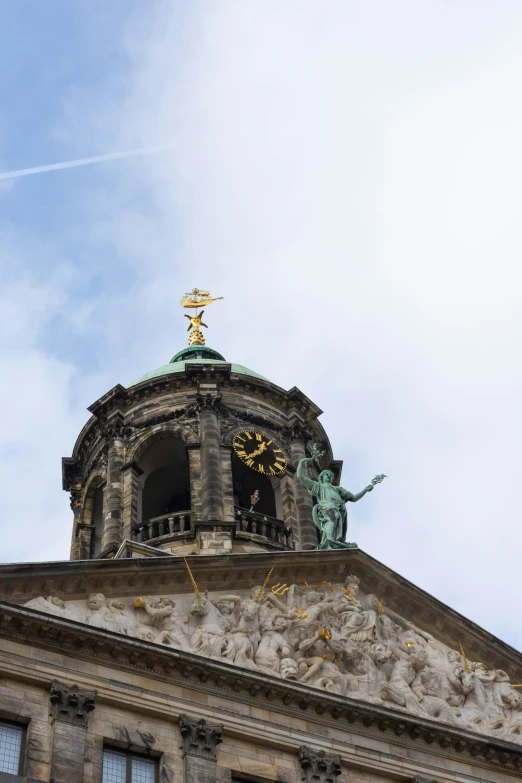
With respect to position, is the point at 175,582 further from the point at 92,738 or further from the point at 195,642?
the point at 92,738

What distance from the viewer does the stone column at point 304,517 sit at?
3178 centimetres

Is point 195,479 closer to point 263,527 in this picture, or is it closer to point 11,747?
point 263,527

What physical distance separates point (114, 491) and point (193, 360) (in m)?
5.23


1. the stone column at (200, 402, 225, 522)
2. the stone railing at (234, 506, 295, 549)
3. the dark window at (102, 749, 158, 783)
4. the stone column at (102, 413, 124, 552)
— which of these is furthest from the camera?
the stone column at (102, 413, 124, 552)

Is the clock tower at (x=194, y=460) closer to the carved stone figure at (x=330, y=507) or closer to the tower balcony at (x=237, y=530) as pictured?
the tower balcony at (x=237, y=530)

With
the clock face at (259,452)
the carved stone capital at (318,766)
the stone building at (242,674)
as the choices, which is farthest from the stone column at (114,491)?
the carved stone capital at (318,766)

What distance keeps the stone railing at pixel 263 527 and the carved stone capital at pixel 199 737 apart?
9862 millimetres

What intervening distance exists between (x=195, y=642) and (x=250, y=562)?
2105mm

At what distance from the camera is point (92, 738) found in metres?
20.7

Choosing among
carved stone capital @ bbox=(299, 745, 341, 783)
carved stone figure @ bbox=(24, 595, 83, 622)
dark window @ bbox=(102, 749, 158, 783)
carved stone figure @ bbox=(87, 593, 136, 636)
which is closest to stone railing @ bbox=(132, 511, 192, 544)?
carved stone figure @ bbox=(87, 593, 136, 636)

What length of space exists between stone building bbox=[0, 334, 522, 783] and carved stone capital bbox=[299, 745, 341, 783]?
3 cm

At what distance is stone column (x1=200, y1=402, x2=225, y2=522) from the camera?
31219 mm

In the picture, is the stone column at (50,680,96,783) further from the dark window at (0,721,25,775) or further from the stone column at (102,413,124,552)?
the stone column at (102,413,124,552)

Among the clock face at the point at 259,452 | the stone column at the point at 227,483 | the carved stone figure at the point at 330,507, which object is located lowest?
the carved stone figure at the point at 330,507
